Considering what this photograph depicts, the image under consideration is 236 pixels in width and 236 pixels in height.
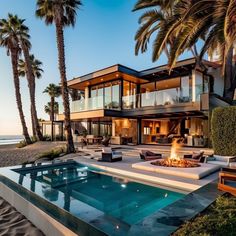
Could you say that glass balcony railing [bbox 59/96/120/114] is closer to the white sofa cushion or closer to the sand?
the white sofa cushion

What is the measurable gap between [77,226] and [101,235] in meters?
0.65

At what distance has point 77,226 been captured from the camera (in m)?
3.66

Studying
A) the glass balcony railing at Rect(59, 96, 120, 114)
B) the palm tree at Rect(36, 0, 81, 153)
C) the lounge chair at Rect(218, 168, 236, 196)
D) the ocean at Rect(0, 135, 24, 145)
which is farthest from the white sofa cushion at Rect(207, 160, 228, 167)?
Answer: the ocean at Rect(0, 135, 24, 145)

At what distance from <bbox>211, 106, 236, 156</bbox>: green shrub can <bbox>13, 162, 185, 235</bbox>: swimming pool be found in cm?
620

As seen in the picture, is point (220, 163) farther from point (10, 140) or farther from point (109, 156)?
point (10, 140)

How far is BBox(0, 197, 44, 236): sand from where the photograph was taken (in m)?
4.34

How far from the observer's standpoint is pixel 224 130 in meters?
11.2

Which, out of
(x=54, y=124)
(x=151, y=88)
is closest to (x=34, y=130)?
(x=54, y=124)

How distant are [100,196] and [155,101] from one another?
37.7 feet

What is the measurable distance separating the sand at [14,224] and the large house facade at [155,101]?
11.9 metres

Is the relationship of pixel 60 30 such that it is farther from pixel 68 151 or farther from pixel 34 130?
pixel 34 130

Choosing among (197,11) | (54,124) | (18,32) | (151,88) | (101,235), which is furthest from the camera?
(54,124)

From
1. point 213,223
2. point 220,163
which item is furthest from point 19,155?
point 213,223

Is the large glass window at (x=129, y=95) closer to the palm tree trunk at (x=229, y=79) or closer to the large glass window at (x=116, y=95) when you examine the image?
the large glass window at (x=116, y=95)
